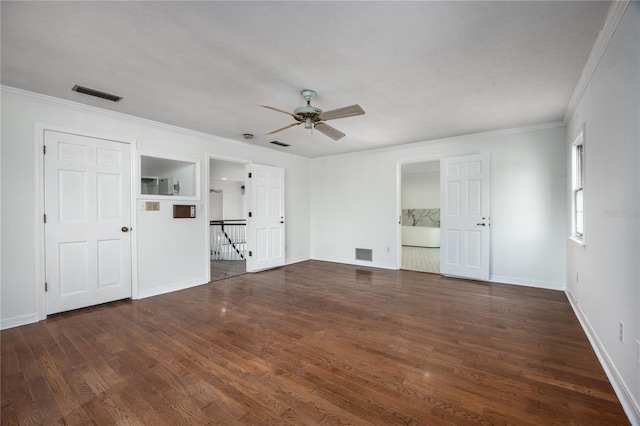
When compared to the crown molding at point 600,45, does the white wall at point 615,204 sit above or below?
below

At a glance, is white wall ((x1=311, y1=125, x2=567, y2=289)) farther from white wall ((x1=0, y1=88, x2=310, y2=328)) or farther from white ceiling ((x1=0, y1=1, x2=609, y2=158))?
white wall ((x1=0, y1=88, x2=310, y2=328))

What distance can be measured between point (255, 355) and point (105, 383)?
42.4 inches

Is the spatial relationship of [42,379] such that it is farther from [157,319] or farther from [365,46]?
[365,46]

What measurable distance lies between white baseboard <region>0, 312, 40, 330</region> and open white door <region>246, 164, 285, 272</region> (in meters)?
3.02

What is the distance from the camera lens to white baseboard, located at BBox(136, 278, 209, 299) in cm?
402

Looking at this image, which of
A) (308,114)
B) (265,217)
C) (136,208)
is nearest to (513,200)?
(308,114)

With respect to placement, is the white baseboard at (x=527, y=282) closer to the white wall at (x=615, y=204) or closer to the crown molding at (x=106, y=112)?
the white wall at (x=615, y=204)

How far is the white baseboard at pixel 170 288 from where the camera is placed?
4.02m

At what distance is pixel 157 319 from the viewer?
10.5 feet

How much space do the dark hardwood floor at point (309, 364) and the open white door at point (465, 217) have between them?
1084 mm

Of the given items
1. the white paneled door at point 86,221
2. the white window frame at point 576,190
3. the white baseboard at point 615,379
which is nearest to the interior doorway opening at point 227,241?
the white paneled door at point 86,221

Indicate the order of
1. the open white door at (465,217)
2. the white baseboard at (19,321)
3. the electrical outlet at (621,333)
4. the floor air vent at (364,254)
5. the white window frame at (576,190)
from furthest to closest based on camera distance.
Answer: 1. the floor air vent at (364,254)
2. the open white door at (465,217)
3. the white window frame at (576,190)
4. the white baseboard at (19,321)
5. the electrical outlet at (621,333)

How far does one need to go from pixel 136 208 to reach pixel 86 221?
1.91ft

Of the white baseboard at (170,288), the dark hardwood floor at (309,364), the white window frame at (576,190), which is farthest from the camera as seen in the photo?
the white baseboard at (170,288)
